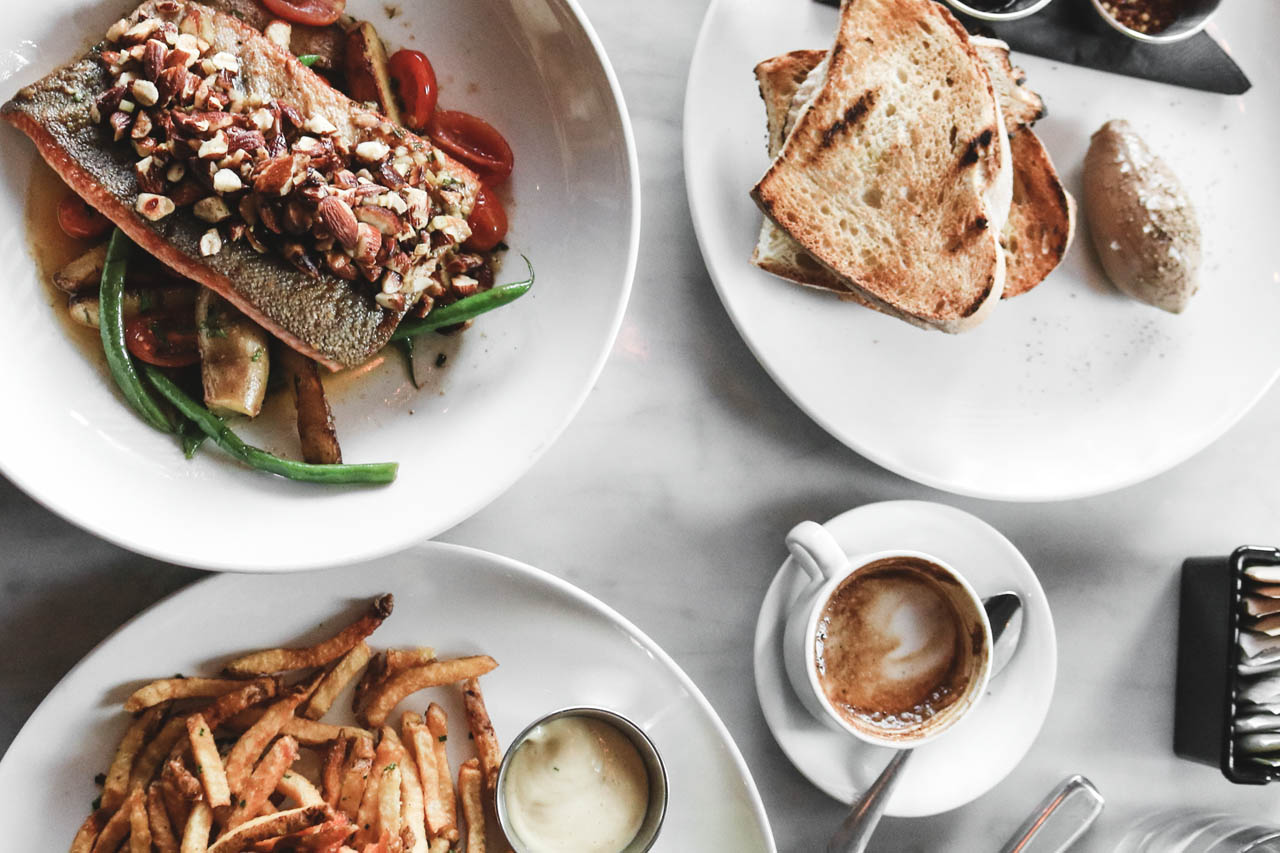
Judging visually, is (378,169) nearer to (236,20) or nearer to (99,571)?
(236,20)

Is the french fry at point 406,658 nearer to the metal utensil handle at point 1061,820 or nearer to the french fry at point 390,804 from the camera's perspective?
the french fry at point 390,804

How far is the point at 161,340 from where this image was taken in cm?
196

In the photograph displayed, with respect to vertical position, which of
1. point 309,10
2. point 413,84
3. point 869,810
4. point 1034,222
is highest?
point 309,10

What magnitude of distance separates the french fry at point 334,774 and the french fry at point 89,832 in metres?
0.44

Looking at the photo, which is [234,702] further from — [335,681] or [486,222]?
[486,222]

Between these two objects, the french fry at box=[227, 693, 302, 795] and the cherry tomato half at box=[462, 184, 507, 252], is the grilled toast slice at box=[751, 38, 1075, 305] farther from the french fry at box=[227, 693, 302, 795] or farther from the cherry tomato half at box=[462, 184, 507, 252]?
the french fry at box=[227, 693, 302, 795]

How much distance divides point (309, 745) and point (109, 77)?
1.38 m

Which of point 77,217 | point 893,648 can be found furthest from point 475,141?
point 893,648

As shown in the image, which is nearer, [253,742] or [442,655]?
[253,742]

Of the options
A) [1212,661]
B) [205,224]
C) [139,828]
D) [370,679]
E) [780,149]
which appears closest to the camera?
[205,224]

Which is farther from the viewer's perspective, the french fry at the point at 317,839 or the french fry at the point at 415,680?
the french fry at the point at 415,680

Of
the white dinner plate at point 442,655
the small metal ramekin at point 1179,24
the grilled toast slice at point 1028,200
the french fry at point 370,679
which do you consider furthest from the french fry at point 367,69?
the small metal ramekin at point 1179,24

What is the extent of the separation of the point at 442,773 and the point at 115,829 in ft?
2.14

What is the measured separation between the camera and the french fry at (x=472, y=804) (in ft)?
6.95
